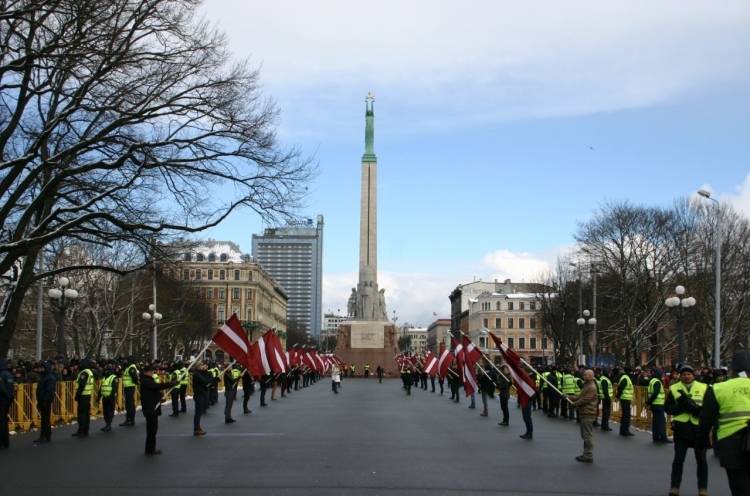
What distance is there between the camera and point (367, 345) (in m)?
79.6

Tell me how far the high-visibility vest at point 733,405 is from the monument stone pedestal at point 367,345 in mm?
69944

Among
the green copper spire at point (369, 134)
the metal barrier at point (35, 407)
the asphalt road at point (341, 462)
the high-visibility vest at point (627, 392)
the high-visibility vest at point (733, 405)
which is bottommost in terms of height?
the asphalt road at point (341, 462)

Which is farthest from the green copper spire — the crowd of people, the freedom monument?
the crowd of people

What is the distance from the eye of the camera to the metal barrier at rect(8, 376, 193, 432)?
20266 millimetres

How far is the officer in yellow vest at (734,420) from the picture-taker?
7.92 m

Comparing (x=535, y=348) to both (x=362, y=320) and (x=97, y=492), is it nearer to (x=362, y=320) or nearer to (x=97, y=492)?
(x=362, y=320)

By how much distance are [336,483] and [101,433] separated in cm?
→ 951

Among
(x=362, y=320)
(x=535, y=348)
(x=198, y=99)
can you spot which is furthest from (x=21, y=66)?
(x=535, y=348)

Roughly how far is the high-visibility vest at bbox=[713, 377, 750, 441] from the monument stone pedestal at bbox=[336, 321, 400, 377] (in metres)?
69.9

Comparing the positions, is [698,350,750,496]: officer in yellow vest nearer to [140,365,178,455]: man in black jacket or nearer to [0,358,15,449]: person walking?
[140,365,178,455]: man in black jacket

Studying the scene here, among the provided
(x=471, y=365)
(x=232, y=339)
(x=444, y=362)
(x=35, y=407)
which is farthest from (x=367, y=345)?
(x=232, y=339)

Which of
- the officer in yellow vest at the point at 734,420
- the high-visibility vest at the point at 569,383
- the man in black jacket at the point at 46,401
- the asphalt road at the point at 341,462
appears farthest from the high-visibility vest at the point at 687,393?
the man in black jacket at the point at 46,401

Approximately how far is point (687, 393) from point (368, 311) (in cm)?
6909

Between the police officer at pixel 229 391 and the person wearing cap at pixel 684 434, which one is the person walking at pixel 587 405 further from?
the police officer at pixel 229 391
